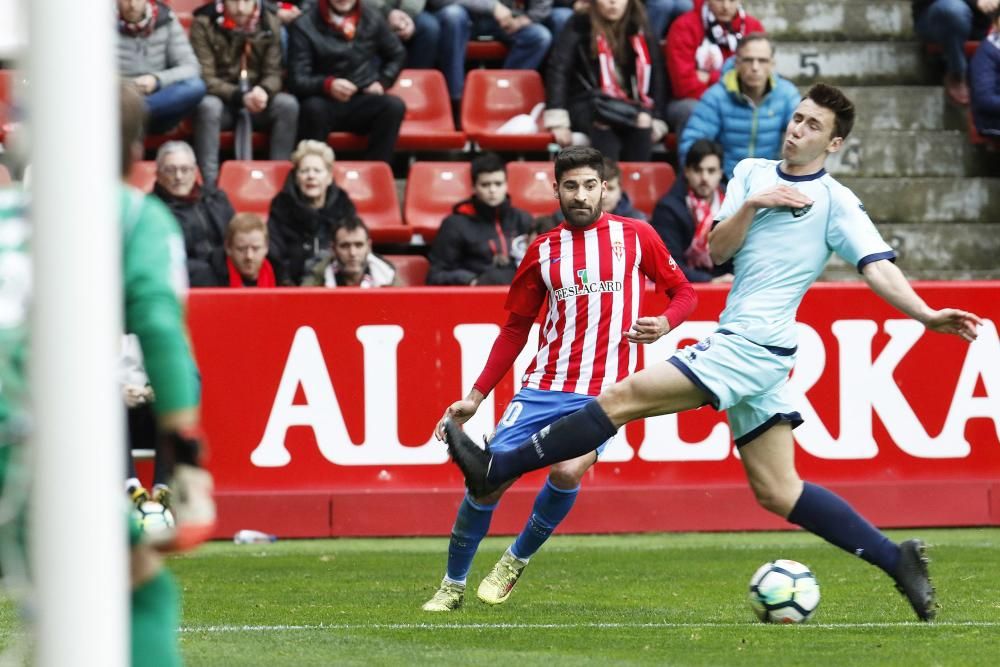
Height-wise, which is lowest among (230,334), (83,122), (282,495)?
(282,495)

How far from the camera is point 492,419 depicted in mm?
10641

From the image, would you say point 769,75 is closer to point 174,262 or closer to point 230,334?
point 230,334

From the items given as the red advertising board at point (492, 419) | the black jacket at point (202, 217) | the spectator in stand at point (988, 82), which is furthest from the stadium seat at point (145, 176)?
the spectator in stand at point (988, 82)

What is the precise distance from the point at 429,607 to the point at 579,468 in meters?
0.86

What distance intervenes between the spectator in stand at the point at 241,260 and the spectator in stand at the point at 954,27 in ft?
20.5

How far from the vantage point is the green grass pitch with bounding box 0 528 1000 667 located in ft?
19.9

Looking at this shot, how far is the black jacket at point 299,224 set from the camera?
12070 mm

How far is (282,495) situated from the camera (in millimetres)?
10617

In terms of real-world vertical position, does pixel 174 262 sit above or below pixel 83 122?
below

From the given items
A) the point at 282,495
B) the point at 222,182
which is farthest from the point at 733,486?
the point at 222,182

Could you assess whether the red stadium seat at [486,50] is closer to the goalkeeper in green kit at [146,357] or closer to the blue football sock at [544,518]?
the blue football sock at [544,518]

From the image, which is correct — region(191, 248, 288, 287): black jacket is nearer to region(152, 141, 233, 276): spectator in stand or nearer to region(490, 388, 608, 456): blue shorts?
region(152, 141, 233, 276): spectator in stand

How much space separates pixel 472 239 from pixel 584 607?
503 cm

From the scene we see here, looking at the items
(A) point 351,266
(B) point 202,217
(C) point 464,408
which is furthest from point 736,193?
(B) point 202,217
